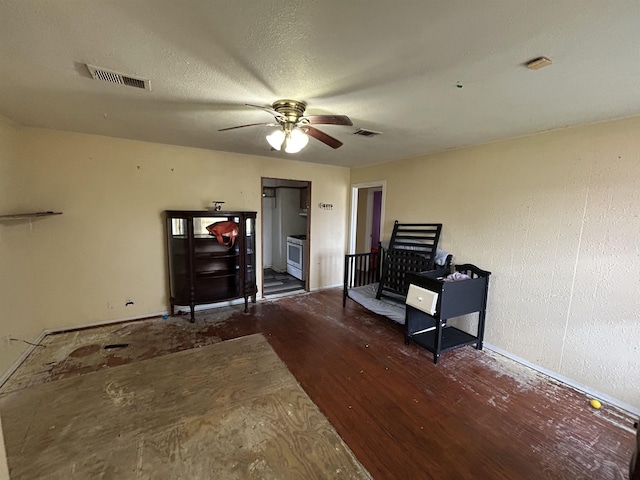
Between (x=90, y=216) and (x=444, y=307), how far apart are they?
13.7ft

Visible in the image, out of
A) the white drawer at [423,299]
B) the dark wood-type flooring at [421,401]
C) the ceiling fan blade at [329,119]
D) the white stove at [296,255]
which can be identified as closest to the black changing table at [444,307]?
the white drawer at [423,299]

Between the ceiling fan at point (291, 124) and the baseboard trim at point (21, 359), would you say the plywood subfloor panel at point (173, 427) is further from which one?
the ceiling fan at point (291, 124)

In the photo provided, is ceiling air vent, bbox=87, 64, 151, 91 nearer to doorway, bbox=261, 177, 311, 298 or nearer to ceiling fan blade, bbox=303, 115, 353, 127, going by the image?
ceiling fan blade, bbox=303, 115, 353, 127

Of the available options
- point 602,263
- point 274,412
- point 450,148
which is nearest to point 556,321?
point 602,263

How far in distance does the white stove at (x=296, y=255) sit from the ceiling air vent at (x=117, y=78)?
12.0 ft

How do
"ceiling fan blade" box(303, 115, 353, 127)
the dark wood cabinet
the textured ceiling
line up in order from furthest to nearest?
the dark wood cabinet
"ceiling fan blade" box(303, 115, 353, 127)
the textured ceiling

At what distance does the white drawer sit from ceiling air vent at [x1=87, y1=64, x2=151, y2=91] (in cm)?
294

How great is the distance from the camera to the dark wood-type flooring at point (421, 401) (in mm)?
1724

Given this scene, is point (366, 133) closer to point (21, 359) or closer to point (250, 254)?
point (250, 254)

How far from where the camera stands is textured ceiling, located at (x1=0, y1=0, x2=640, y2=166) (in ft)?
3.73

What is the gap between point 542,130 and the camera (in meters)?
2.60

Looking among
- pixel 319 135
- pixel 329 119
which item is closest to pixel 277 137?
pixel 319 135

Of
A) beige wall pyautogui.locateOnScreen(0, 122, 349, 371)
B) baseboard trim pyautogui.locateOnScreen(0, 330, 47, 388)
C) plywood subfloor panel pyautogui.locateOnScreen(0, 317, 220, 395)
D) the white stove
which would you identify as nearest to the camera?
baseboard trim pyautogui.locateOnScreen(0, 330, 47, 388)

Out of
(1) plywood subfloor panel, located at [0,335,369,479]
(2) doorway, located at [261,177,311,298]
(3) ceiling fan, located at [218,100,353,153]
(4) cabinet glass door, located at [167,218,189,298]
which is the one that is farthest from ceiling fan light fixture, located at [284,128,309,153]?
(2) doorway, located at [261,177,311,298]
